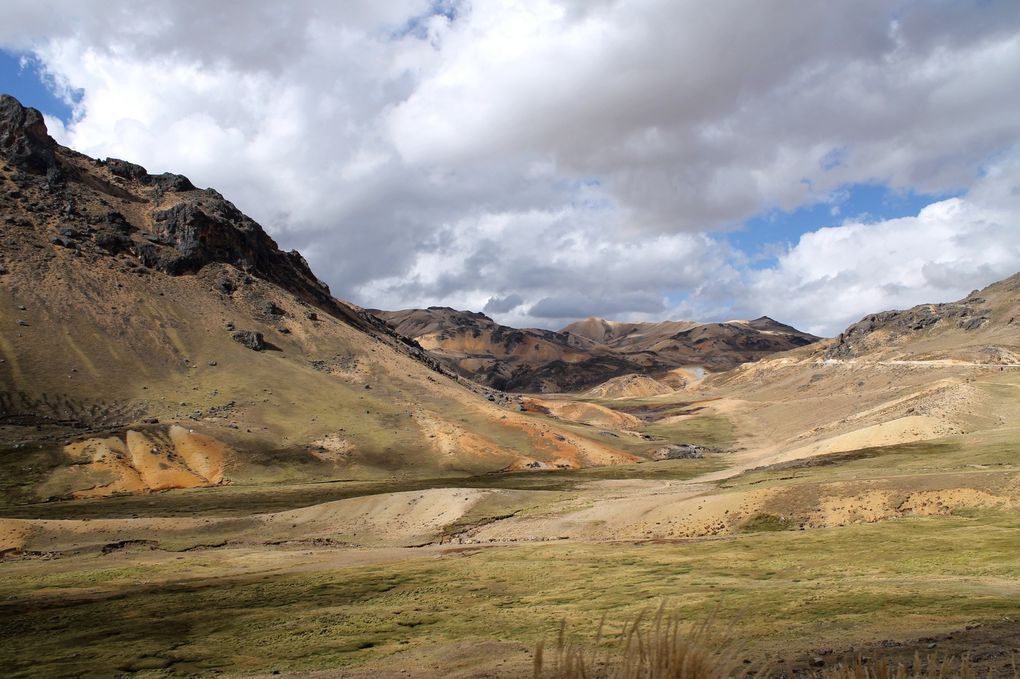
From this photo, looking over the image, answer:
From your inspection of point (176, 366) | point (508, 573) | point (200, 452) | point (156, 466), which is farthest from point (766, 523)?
point (176, 366)

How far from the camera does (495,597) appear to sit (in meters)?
30.9

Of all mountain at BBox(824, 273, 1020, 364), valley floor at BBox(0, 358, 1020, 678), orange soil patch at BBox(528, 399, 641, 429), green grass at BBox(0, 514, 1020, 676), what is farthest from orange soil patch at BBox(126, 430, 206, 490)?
mountain at BBox(824, 273, 1020, 364)

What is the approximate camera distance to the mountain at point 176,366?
92.2 metres

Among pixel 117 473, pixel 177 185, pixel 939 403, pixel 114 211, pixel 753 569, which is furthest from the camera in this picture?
pixel 177 185

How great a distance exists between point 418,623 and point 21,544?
41.5 metres

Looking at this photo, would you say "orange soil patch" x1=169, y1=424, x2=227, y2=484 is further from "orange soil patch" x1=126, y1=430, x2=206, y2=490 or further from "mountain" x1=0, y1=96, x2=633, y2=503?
"orange soil patch" x1=126, y1=430, x2=206, y2=490

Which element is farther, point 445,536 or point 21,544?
point 445,536

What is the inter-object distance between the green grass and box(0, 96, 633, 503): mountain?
51.2 metres

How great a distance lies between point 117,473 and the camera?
8350 cm

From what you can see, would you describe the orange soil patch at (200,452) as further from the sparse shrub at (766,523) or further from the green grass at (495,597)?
the sparse shrub at (766,523)

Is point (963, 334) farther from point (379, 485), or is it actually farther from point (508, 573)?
point (508, 573)

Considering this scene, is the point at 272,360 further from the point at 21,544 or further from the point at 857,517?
the point at 857,517

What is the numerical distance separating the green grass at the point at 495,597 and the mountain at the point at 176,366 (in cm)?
5122

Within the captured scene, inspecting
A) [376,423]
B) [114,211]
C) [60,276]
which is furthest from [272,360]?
[114,211]
